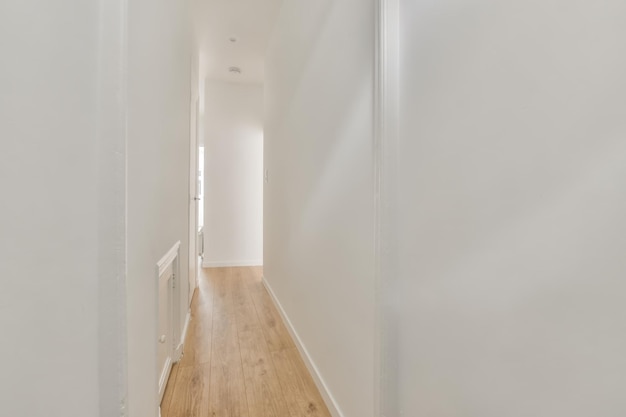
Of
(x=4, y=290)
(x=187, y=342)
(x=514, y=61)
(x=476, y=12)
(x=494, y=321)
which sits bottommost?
(x=187, y=342)

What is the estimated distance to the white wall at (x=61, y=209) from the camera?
20.7 inches

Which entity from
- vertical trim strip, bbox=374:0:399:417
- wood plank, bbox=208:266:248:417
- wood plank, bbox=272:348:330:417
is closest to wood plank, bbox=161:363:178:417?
wood plank, bbox=208:266:248:417

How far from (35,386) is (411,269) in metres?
0.93

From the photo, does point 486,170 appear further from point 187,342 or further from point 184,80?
point 187,342

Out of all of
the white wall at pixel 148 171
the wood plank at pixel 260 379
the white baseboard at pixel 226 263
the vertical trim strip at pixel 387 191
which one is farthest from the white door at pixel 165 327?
the white baseboard at pixel 226 263

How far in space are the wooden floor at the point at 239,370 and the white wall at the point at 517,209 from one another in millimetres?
1050

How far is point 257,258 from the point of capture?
518 centimetres

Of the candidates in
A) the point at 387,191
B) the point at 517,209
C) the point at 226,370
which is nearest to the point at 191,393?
the point at 226,370

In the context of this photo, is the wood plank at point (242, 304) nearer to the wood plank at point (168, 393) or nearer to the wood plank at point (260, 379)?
the wood plank at point (260, 379)

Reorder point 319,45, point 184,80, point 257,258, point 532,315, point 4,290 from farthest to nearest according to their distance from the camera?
1. point 257,258
2. point 184,80
3. point 319,45
4. point 532,315
5. point 4,290

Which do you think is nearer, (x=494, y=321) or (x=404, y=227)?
(x=494, y=321)

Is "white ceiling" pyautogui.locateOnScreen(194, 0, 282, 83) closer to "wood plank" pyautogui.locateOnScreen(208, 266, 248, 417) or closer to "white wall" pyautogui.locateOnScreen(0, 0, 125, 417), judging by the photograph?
"white wall" pyautogui.locateOnScreen(0, 0, 125, 417)

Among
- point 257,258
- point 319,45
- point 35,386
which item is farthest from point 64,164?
point 257,258

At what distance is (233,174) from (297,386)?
3.66 m
